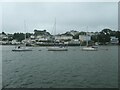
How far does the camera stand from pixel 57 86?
15625mm

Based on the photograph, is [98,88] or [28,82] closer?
[98,88]

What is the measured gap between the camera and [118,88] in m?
15.0

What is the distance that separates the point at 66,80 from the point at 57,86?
7.78ft

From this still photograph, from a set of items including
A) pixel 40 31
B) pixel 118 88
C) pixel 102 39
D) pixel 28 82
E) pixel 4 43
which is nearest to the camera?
pixel 118 88

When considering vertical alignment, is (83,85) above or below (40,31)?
below

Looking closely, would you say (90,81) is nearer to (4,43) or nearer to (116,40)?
(116,40)

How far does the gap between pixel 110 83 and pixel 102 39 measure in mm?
107259

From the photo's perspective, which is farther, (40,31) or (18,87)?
(40,31)

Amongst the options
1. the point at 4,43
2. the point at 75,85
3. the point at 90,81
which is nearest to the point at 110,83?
the point at 90,81

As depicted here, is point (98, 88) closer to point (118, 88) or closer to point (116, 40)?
point (118, 88)

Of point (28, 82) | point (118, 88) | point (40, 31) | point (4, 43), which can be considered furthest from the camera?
point (40, 31)

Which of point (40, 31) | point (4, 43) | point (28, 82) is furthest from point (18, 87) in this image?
point (40, 31)

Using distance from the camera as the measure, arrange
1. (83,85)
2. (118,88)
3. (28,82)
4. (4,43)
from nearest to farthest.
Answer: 1. (118,88)
2. (83,85)
3. (28,82)
4. (4,43)

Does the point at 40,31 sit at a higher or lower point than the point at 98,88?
higher
